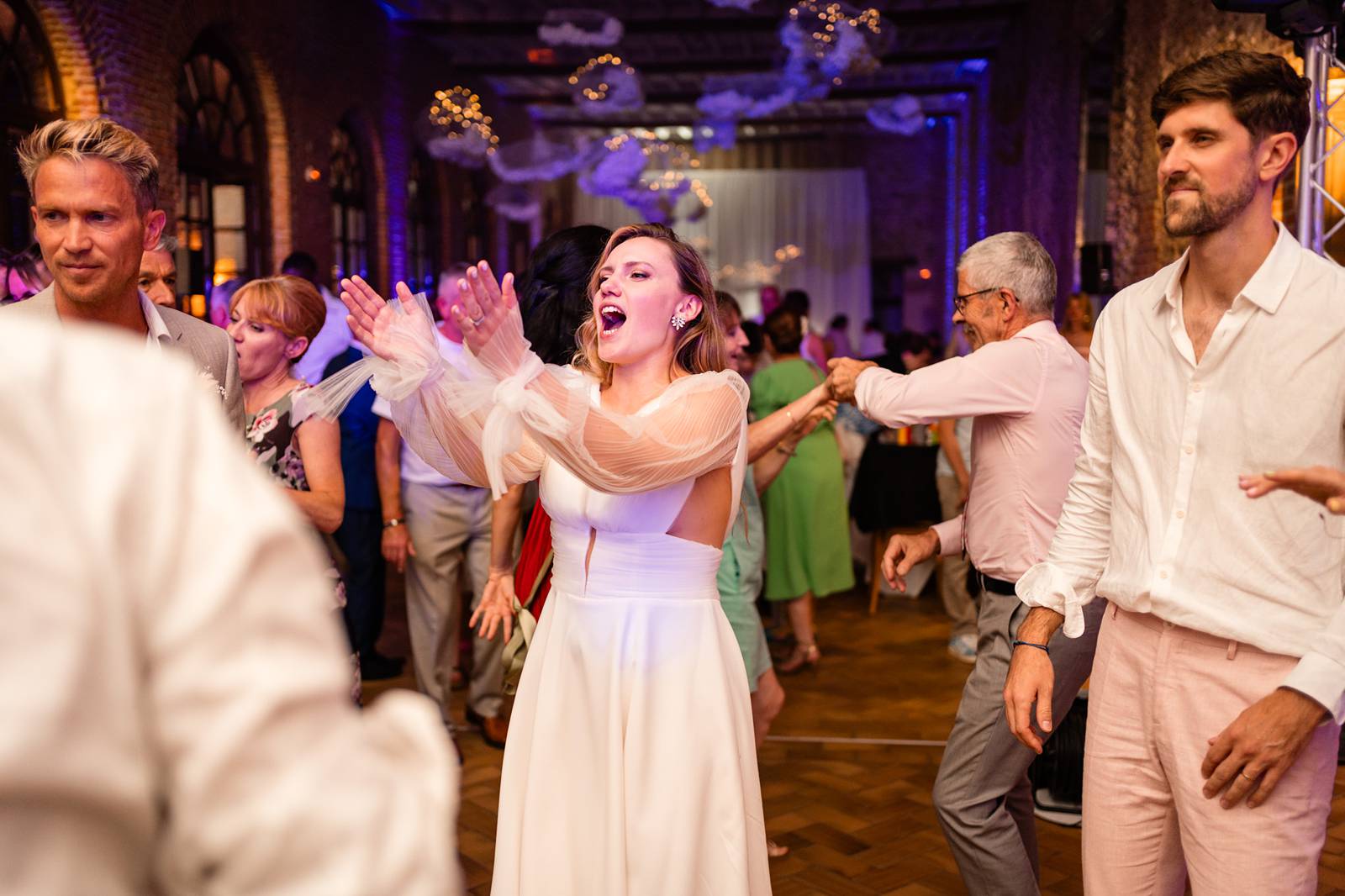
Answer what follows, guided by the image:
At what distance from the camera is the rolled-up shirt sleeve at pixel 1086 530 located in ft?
6.23

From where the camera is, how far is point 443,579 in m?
4.34

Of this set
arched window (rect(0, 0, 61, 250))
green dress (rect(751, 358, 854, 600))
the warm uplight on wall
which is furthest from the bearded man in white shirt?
the warm uplight on wall

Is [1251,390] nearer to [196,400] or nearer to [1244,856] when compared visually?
[1244,856]

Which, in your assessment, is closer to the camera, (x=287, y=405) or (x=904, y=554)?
(x=287, y=405)

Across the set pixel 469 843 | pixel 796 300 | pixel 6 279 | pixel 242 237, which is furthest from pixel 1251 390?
pixel 242 237

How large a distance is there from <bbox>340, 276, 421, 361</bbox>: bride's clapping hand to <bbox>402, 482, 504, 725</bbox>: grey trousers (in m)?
2.48

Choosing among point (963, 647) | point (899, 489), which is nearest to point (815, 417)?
point (963, 647)

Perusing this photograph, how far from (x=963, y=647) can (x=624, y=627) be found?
3.85 metres

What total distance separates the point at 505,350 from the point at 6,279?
2.64 metres

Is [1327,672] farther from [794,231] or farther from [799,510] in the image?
[794,231]

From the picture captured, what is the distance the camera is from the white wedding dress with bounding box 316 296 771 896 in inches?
77.7

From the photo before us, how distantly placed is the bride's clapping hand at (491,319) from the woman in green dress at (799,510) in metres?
3.54

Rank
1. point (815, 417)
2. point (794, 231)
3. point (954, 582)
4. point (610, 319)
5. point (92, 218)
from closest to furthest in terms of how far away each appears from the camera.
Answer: point (92, 218) → point (610, 319) → point (815, 417) → point (954, 582) → point (794, 231)

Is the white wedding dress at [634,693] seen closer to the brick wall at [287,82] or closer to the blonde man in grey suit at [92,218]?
the blonde man in grey suit at [92,218]
